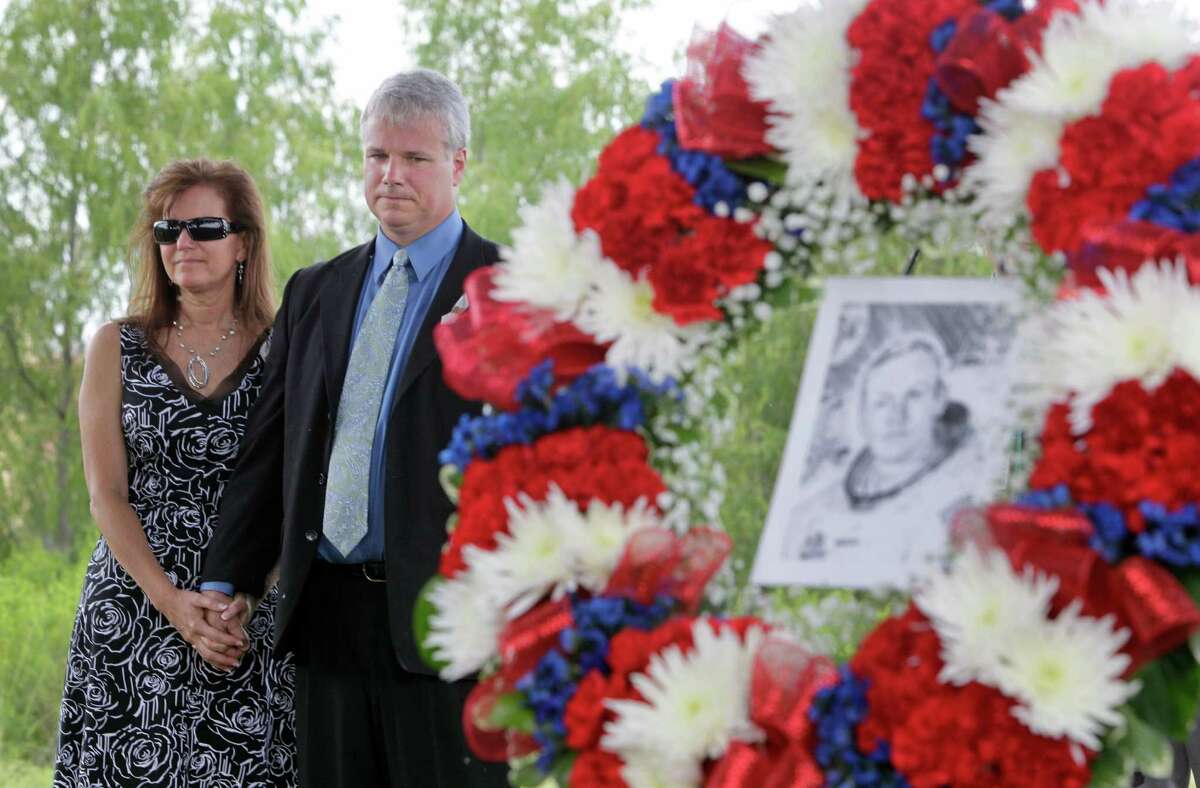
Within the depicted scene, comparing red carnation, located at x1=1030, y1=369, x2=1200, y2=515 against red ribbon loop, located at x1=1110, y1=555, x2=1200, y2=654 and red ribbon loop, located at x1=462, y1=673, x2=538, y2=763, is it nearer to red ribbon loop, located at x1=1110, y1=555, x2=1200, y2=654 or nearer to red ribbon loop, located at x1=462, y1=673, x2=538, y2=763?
red ribbon loop, located at x1=1110, y1=555, x2=1200, y2=654

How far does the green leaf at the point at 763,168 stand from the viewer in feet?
6.14

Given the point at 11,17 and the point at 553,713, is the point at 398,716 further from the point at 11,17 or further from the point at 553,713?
the point at 11,17

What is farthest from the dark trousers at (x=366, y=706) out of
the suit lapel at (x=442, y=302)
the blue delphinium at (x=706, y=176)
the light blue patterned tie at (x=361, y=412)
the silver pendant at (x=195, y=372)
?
the blue delphinium at (x=706, y=176)

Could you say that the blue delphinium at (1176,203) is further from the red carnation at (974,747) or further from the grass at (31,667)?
the grass at (31,667)

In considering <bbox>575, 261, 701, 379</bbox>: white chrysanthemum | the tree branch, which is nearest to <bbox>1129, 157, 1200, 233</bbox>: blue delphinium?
<bbox>575, 261, 701, 379</bbox>: white chrysanthemum

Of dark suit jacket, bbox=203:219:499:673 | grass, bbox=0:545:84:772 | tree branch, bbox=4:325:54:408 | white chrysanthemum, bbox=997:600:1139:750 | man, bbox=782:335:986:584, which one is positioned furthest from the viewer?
tree branch, bbox=4:325:54:408

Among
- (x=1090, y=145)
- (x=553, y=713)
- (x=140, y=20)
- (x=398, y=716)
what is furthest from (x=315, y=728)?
(x=140, y=20)

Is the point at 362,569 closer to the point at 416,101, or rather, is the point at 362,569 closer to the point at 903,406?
the point at 416,101

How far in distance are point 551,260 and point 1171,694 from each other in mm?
854

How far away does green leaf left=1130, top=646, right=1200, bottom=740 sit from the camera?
157 cm

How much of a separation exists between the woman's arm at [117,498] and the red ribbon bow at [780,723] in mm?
1494

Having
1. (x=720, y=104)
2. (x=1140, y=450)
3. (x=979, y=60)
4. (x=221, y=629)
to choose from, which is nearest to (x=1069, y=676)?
(x=1140, y=450)

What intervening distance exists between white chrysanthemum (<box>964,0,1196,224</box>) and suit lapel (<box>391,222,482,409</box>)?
1.25 m

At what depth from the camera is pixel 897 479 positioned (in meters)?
1.75
